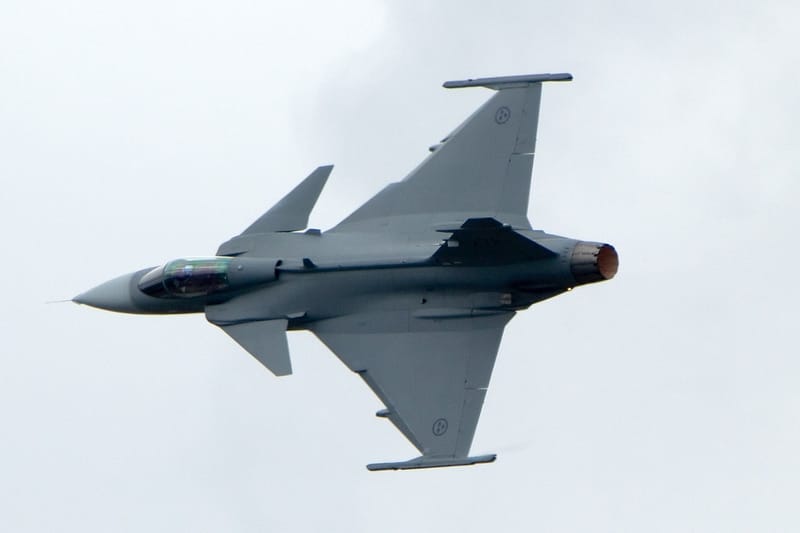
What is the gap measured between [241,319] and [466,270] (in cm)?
408

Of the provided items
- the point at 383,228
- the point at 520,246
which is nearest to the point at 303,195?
the point at 383,228

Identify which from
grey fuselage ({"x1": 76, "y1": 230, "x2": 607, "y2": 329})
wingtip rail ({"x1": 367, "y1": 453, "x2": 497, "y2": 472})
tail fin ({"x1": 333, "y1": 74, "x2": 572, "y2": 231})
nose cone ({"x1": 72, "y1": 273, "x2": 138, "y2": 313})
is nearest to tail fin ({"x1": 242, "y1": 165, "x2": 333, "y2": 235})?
grey fuselage ({"x1": 76, "y1": 230, "x2": 607, "y2": 329})

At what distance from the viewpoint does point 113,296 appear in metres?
43.5

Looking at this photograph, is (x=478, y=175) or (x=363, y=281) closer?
(x=363, y=281)

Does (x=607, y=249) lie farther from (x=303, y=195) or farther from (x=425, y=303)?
(x=303, y=195)

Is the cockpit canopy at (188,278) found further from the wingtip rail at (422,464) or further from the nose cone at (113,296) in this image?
the wingtip rail at (422,464)

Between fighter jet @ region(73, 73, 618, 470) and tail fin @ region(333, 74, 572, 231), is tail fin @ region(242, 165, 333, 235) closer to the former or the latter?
fighter jet @ region(73, 73, 618, 470)

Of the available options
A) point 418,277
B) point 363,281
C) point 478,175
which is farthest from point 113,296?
point 478,175

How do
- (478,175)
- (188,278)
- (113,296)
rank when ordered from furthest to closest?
(113,296) < (188,278) < (478,175)

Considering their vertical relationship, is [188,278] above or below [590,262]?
below

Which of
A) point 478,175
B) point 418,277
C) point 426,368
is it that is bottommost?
point 426,368

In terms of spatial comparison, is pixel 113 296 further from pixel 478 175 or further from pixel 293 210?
pixel 478 175

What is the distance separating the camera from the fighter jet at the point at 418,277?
131 feet

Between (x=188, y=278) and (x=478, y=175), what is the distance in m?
5.15
